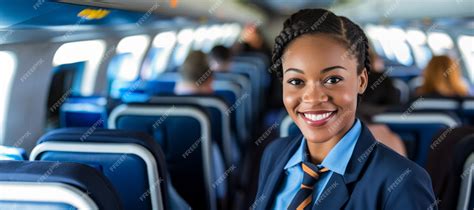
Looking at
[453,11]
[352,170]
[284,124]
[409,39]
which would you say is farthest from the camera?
[409,39]

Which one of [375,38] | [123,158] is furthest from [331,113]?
[375,38]

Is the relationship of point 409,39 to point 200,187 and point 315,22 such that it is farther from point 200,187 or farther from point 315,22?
point 315,22

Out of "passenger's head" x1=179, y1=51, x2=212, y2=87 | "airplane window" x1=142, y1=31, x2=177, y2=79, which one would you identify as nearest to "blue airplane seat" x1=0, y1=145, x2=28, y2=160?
"passenger's head" x1=179, y1=51, x2=212, y2=87

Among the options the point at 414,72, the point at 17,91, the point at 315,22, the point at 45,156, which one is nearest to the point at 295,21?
the point at 315,22

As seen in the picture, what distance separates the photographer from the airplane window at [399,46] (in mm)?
15123

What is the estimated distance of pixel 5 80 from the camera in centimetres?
370

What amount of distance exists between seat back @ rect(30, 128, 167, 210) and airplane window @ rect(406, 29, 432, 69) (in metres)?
10.8

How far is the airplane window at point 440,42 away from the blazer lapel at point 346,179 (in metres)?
9.43

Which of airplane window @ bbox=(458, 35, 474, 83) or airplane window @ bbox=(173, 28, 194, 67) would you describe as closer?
airplane window @ bbox=(458, 35, 474, 83)

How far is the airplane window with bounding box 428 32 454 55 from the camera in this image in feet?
34.2

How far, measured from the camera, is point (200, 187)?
3.70m

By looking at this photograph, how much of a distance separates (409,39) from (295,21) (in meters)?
13.5

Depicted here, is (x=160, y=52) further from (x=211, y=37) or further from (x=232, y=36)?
(x=232, y=36)

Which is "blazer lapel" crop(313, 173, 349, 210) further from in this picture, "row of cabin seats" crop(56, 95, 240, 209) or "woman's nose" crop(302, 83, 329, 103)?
"row of cabin seats" crop(56, 95, 240, 209)
